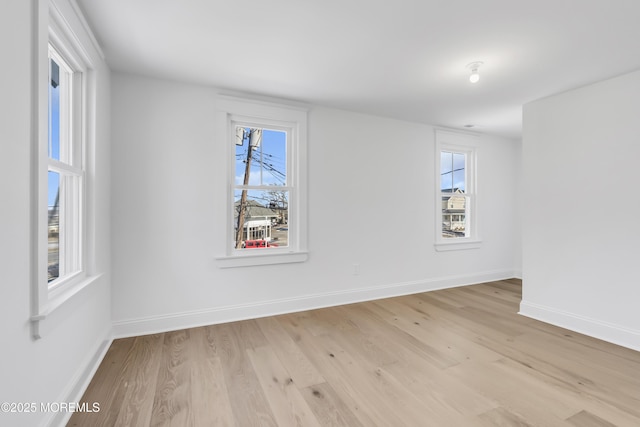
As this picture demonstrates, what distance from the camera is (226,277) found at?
117 inches

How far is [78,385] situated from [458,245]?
175 inches

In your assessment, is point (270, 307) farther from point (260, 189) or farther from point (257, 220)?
point (260, 189)

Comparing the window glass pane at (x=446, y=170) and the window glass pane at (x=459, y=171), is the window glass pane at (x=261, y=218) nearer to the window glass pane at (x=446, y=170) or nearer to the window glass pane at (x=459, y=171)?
the window glass pane at (x=446, y=170)

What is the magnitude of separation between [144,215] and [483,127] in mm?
4552

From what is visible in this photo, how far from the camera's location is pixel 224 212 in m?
2.94

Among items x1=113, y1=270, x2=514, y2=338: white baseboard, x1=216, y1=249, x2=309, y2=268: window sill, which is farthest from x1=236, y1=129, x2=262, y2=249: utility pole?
x1=113, y1=270, x2=514, y2=338: white baseboard

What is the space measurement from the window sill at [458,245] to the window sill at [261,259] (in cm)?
210

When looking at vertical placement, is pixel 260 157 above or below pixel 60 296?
above

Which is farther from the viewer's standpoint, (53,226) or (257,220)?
(257,220)

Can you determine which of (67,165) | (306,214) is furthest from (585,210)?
(67,165)

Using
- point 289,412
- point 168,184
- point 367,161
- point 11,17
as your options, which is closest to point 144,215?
point 168,184

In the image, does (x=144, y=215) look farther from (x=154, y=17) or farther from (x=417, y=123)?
(x=417, y=123)

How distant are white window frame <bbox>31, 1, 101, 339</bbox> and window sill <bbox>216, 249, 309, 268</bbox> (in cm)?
107

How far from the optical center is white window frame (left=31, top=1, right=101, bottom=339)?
1.29m
